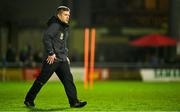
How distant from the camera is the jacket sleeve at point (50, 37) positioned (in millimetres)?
14242

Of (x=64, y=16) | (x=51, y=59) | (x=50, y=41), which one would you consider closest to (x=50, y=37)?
(x=50, y=41)

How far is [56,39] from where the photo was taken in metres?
14.5

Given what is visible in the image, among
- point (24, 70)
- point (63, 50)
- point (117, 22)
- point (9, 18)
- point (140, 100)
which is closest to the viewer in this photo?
point (63, 50)

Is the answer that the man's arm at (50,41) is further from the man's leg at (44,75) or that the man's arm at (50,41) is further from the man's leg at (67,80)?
the man's leg at (67,80)

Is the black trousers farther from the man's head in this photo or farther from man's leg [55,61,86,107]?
the man's head

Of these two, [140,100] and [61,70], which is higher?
[61,70]

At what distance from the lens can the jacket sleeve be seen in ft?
46.7

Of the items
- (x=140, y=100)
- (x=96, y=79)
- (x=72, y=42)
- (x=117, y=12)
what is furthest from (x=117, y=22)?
(x=140, y=100)

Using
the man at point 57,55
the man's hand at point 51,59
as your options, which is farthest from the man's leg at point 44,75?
the man's hand at point 51,59

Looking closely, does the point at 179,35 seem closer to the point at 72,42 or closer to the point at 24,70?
the point at 72,42

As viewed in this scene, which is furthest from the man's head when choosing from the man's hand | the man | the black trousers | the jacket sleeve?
the black trousers

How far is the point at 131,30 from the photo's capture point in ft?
154

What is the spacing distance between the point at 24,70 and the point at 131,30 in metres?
15.9

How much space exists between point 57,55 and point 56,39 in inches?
14.1
